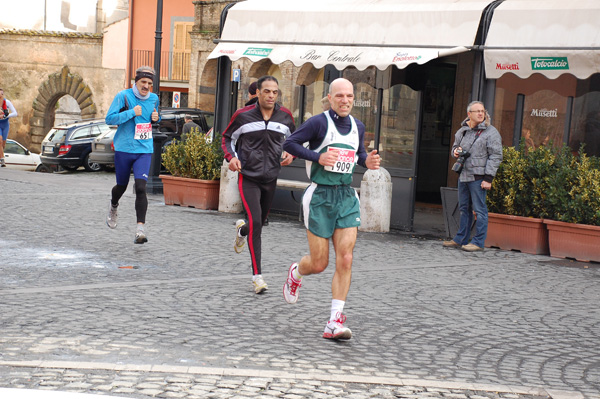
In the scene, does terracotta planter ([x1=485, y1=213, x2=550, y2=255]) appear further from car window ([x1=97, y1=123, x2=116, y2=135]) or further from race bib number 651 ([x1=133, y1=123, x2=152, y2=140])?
car window ([x1=97, y1=123, x2=116, y2=135])

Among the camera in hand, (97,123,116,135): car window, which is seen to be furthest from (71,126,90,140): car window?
the camera in hand

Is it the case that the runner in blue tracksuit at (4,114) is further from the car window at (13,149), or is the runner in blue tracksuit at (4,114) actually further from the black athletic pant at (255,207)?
the black athletic pant at (255,207)

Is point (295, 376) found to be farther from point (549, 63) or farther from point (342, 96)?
point (549, 63)

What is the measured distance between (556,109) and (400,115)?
2152 millimetres

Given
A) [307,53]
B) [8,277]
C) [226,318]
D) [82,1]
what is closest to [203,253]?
[8,277]

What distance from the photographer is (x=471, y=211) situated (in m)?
11.8

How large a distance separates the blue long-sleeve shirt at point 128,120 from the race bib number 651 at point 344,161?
4.20m

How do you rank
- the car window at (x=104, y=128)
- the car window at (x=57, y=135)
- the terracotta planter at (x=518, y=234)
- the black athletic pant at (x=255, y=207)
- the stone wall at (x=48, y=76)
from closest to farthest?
the black athletic pant at (x=255, y=207) → the terracotta planter at (x=518, y=234) → the car window at (x=104, y=128) → the car window at (x=57, y=135) → the stone wall at (x=48, y=76)

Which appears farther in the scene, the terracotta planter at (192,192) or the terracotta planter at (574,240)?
the terracotta planter at (192,192)

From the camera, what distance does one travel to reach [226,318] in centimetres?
678

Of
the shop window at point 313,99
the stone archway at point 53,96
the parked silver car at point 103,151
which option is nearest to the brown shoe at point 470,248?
the shop window at point 313,99

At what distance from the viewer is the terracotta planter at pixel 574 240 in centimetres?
1091

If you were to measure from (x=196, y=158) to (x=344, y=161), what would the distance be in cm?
848

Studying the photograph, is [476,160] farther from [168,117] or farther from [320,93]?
[168,117]
